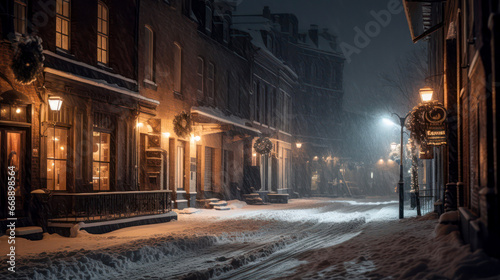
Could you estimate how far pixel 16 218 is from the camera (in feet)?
47.0

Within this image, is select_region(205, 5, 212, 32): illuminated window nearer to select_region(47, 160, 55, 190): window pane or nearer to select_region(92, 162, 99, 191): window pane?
select_region(92, 162, 99, 191): window pane

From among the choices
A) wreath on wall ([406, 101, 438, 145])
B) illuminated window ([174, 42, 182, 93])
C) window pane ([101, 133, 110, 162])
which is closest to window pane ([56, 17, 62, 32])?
window pane ([101, 133, 110, 162])

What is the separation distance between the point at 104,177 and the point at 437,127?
10822 mm

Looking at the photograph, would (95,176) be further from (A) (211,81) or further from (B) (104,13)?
(A) (211,81)

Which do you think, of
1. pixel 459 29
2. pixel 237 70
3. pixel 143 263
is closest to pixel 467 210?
pixel 459 29

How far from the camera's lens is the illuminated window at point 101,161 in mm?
18703

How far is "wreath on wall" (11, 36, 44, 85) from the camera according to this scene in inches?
567

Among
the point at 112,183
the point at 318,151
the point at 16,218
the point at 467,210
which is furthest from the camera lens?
the point at 318,151

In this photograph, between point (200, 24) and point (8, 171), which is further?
point (200, 24)

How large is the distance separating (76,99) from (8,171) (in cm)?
360

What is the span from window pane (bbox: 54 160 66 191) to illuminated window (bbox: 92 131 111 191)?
5.30ft

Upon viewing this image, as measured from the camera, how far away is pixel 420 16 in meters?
22.7

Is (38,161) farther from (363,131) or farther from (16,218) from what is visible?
(363,131)

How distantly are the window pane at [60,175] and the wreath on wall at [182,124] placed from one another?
23.6ft
